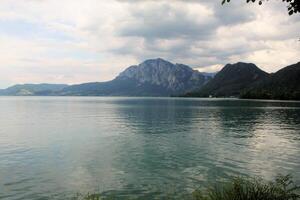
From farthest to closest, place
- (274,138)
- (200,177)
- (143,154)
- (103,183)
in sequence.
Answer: (274,138) < (143,154) < (200,177) < (103,183)

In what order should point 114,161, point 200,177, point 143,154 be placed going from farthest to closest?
point 143,154, point 114,161, point 200,177

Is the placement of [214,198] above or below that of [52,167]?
above

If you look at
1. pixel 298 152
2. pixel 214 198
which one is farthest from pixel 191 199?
pixel 298 152

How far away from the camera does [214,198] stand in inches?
715

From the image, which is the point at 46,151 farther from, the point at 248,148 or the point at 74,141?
the point at 248,148

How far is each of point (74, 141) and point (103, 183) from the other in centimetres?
3009

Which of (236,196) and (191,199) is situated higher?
(236,196)

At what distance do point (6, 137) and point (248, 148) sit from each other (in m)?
46.1

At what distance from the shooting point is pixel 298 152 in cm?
4969

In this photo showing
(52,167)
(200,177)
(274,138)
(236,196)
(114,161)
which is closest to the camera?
(236,196)

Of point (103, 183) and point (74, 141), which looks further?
point (74, 141)

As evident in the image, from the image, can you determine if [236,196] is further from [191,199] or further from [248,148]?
[248,148]

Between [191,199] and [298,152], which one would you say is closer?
[191,199]

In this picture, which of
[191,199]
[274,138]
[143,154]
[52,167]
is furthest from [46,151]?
[274,138]
